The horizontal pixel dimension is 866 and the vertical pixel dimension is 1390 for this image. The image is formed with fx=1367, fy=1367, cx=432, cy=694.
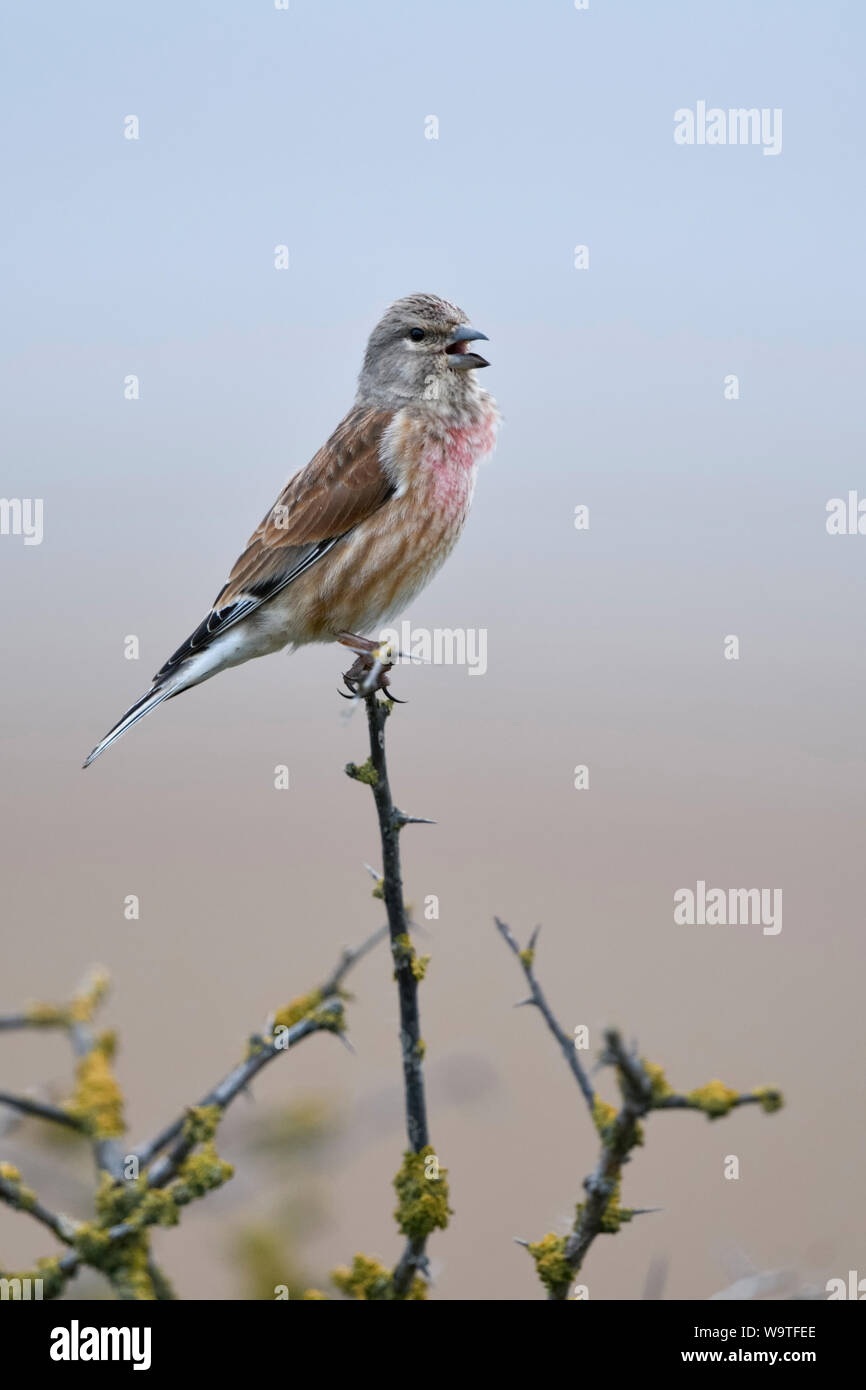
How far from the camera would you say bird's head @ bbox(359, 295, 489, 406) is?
14.2 ft

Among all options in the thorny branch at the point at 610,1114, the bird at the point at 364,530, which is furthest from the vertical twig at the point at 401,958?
the bird at the point at 364,530

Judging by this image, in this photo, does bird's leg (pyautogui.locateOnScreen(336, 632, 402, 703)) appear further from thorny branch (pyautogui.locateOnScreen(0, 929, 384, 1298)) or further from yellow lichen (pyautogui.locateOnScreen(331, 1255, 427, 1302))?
yellow lichen (pyautogui.locateOnScreen(331, 1255, 427, 1302))

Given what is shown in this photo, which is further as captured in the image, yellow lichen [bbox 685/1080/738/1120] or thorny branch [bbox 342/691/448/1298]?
thorny branch [bbox 342/691/448/1298]

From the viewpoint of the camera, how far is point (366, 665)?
3768mm

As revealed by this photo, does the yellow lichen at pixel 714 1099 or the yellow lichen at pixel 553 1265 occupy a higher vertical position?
the yellow lichen at pixel 714 1099

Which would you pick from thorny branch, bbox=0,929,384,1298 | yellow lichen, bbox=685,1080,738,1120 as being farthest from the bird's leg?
yellow lichen, bbox=685,1080,738,1120

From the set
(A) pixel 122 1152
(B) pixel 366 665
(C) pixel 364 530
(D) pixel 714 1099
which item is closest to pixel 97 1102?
(A) pixel 122 1152

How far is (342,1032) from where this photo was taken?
235cm

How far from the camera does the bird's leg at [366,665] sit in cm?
295

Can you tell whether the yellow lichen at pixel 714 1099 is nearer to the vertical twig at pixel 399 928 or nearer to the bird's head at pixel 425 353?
the vertical twig at pixel 399 928

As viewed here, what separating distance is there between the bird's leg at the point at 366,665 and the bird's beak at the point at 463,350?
925mm

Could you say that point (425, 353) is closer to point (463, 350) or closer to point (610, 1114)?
point (463, 350)

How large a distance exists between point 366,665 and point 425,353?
3.98 ft
